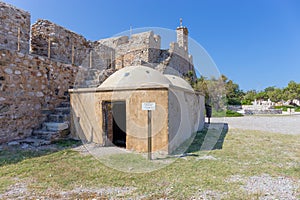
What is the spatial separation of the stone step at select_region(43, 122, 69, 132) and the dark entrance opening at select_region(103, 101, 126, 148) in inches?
73.0

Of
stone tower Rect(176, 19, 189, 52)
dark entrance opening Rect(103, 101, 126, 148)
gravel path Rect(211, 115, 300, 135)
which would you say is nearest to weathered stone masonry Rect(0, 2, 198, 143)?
dark entrance opening Rect(103, 101, 126, 148)

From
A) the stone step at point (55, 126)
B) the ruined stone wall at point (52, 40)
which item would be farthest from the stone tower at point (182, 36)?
the stone step at point (55, 126)

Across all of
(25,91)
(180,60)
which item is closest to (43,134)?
(25,91)

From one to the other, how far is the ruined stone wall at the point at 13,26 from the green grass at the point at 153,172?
18.4 feet

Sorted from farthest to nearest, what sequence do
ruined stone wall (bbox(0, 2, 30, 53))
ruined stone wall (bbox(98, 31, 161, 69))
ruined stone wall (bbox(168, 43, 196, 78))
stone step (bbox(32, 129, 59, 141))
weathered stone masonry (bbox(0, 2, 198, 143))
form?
ruined stone wall (bbox(168, 43, 196, 78))
ruined stone wall (bbox(98, 31, 161, 69))
ruined stone wall (bbox(0, 2, 30, 53))
stone step (bbox(32, 129, 59, 141))
weathered stone masonry (bbox(0, 2, 198, 143))

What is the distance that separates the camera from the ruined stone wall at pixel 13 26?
27.8 feet

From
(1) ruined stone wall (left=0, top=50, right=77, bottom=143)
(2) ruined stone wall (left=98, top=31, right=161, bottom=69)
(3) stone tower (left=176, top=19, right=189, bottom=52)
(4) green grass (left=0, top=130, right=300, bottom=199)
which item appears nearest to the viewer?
(4) green grass (left=0, top=130, right=300, bottom=199)

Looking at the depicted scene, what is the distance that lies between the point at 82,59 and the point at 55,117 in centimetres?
623

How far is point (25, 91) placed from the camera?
7.26 m

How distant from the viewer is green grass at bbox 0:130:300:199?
11.2 ft

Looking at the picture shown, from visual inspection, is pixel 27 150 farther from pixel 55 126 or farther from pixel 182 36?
pixel 182 36

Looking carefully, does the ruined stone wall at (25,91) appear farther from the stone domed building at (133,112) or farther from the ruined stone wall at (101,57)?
the ruined stone wall at (101,57)

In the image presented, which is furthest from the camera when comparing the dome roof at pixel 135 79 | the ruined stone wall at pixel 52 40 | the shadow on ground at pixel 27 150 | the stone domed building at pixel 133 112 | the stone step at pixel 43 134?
the ruined stone wall at pixel 52 40

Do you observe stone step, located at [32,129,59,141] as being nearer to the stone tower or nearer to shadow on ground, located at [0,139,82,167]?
shadow on ground, located at [0,139,82,167]
